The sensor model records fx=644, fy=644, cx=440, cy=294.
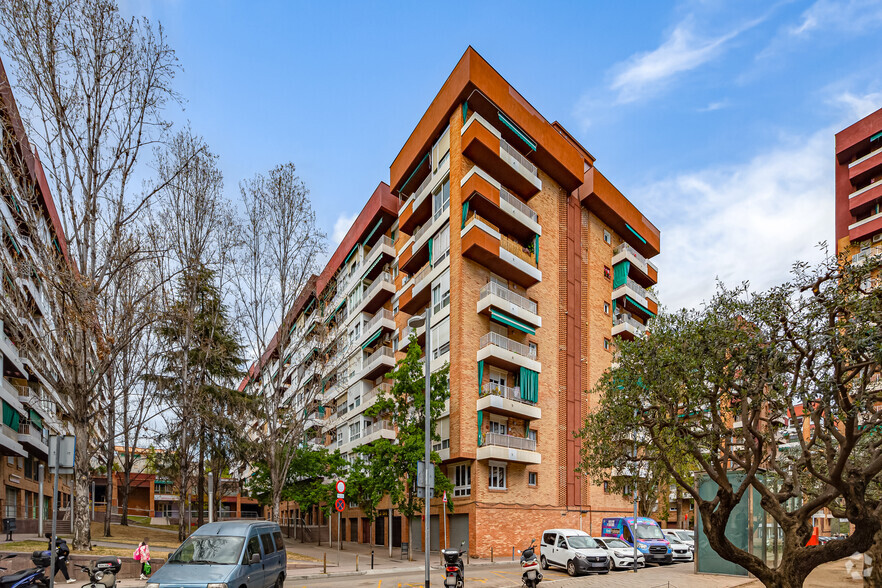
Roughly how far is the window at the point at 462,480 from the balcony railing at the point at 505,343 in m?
6.75

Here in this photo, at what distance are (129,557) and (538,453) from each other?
882 inches

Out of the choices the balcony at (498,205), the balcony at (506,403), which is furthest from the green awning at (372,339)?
the balcony at (498,205)

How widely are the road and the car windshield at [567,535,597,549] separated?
117 centimetres

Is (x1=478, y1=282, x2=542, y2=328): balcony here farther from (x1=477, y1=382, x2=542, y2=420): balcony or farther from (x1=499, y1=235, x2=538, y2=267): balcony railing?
(x1=477, y1=382, x2=542, y2=420): balcony

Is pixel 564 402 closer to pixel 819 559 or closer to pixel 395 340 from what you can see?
pixel 395 340

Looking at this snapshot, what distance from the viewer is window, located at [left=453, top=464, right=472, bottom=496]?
114ft

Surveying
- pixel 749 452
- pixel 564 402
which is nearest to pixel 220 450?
A: pixel 564 402

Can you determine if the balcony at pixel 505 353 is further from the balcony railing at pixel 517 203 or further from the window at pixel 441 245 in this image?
the balcony railing at pixel 517 203

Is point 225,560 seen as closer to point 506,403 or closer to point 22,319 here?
point 22,319

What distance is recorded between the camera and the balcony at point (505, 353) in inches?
1380

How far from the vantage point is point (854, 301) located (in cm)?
1146

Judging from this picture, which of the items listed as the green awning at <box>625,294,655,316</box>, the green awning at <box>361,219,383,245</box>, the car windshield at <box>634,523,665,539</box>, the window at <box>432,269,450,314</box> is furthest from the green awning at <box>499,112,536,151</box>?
the car windshield at <box>634,523,665,539</box>

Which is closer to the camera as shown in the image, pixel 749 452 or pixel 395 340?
pixel 749 452

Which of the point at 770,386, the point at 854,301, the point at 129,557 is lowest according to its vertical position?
the point at 129,557
